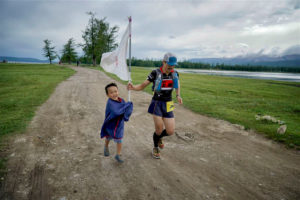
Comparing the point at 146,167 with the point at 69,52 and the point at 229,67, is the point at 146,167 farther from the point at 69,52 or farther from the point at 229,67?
the point at 229,67

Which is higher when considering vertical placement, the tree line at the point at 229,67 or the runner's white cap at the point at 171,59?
the tree line at the point at 229,67

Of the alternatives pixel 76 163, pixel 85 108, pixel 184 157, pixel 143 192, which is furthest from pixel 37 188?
pixel 85 108

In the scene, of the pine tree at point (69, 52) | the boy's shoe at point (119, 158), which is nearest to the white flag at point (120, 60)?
the boy's shoe at point (119, 158)

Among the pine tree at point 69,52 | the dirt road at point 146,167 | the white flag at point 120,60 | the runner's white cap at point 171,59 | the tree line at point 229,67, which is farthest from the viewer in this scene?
the tree line at point 229,67

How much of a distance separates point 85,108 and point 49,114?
64.7 inches

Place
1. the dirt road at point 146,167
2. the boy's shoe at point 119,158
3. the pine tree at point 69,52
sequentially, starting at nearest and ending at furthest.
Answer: the dirt road at point 146,167, the boy's shoe at point 119,158, the pine tree at point 69,52

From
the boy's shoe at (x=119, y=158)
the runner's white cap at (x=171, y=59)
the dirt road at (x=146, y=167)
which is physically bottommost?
the dirt road at (x=146, y=167)

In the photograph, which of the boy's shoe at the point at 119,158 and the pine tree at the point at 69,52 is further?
the pine tree at the point at 69,52

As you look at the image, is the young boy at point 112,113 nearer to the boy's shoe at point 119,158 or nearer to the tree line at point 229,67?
the boy's shoe at point 119,158

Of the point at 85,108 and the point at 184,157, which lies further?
the point at 85,108

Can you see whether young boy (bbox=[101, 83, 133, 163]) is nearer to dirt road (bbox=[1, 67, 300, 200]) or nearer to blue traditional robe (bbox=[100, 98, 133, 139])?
blue traditional robe (bbox=[100, 98, 133, 139])

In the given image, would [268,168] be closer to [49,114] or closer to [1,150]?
[1,150]

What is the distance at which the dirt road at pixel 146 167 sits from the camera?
3070 millimetres

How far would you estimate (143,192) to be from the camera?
3.05 meters
